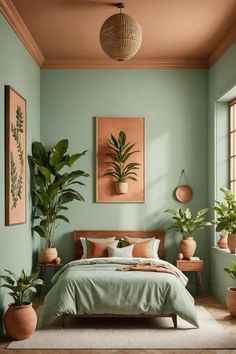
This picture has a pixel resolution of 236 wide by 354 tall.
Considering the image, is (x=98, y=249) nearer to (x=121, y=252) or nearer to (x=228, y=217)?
(x=121, y=252)

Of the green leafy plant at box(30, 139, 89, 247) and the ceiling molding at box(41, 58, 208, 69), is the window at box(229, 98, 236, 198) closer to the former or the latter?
the ceiling molding at box(41, 58, 208, 69)

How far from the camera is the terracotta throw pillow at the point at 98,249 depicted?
699 cm

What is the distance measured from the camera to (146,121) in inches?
302

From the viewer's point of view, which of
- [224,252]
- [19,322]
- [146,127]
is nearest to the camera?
[19,322]

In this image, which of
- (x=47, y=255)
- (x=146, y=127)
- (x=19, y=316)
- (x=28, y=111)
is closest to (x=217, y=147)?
(x=146, y=127)

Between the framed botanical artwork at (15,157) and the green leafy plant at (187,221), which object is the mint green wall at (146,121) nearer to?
the green leafy plant at (187,221)

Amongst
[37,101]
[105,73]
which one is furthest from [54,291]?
[105,73]

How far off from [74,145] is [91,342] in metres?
3.39

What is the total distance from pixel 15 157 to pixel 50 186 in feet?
4.24

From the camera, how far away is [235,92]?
21.9 ft

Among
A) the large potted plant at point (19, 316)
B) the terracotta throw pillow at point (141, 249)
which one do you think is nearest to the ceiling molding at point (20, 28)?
the large potted plant at point (19, 316)

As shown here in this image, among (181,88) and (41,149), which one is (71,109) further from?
(181,88)

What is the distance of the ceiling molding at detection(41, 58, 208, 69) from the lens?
759 centimetres

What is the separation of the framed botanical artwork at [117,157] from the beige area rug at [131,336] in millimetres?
2158
